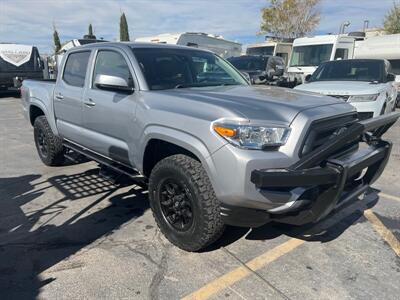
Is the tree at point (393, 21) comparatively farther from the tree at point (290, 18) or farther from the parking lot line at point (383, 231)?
the parking lot line at point (383, 231)

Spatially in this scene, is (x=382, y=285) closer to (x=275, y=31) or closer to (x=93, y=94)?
(x=93, y=94)

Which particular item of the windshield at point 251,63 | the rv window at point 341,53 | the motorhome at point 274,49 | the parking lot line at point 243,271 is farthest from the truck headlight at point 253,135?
the motorhome at point 274,49

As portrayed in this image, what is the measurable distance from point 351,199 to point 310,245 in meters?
0.60

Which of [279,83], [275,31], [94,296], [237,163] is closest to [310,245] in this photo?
[237,163]

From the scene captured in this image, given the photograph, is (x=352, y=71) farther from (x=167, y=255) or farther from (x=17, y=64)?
(x=17, y=64)

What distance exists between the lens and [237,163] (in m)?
2.71

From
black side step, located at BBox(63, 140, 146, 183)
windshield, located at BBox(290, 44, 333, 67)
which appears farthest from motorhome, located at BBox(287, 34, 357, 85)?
black side step, located at BBox(63, 140, 146, 183)

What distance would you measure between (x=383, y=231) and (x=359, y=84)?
5.00 m

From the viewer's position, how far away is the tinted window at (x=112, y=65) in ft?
13.1

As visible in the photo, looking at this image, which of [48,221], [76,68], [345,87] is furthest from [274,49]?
[48,221]

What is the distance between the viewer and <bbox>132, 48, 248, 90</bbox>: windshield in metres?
3.89

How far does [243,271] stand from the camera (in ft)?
10.2

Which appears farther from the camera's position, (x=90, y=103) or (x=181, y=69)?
(x=90, y=103)

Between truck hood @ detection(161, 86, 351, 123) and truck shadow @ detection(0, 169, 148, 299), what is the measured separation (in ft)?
5.15
